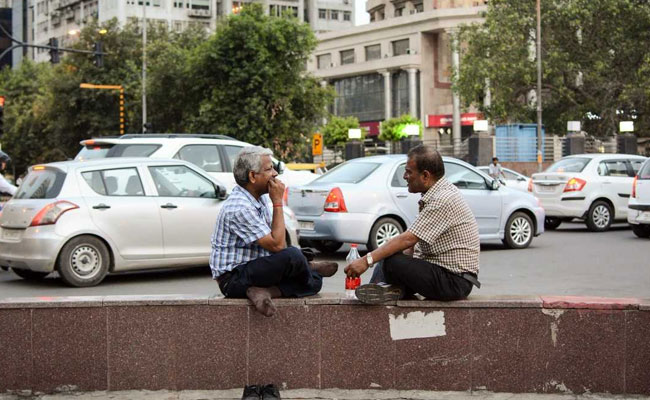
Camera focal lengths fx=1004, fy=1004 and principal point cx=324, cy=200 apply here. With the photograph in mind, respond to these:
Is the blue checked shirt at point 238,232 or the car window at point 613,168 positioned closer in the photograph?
the blue checked shirt at point 238,232

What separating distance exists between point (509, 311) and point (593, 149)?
4827cm

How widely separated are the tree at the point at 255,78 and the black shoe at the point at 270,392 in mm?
38271

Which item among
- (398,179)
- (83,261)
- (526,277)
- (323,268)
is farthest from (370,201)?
(323,268)

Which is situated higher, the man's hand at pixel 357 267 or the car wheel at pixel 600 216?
the man's hand at pixel 357 267

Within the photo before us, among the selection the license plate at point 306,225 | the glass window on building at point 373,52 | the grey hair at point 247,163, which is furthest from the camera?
the glass window on building at point 373,52

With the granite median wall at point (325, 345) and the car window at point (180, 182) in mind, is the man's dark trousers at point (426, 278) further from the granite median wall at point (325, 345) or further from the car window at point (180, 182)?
the car window at point (180, 182)

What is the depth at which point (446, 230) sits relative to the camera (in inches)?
248

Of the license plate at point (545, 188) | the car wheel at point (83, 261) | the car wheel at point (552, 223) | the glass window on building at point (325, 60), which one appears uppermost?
the glass window on building at point (325, 60)

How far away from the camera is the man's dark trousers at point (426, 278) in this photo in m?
6.23

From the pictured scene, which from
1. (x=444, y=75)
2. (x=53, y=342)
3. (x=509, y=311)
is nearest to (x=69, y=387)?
(x=53, y=342)

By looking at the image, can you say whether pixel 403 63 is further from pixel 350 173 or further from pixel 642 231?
pixel 350 173

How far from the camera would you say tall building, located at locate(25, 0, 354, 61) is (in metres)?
104

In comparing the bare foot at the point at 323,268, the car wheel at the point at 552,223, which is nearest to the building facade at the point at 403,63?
the car wheel at the point at 552,223

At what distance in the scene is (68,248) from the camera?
11516mm
